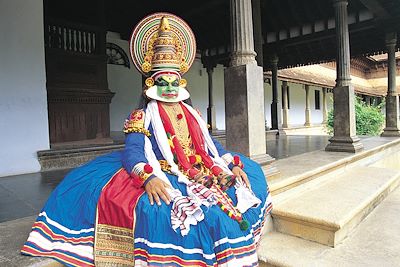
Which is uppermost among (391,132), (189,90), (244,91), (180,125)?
(189,90)

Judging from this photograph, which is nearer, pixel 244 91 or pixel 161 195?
pixel 161 195

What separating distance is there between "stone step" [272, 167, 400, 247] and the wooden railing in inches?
176

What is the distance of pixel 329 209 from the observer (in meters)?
2.52

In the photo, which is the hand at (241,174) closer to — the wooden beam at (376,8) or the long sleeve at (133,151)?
the long sleeve at (133,151)

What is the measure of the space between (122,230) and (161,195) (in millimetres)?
258

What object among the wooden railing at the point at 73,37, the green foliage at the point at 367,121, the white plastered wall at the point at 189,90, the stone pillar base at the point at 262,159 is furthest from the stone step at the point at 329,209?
the green foliage at the point at 367,121

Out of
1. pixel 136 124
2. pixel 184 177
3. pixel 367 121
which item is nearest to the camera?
pixel 184 177

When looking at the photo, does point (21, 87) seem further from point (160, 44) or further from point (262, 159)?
point (262, 159)

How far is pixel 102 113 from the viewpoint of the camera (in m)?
5.74

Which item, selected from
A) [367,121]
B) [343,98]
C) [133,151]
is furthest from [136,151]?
[367,121]

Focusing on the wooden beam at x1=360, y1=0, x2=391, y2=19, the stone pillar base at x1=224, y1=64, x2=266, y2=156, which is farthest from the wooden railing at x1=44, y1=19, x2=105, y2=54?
the wooden beam at x1=360, y1=0, x2=391, y2=19

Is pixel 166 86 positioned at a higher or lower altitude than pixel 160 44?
lower

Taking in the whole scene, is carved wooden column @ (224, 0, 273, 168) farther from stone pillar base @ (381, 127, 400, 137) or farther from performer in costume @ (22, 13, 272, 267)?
stone pillar base @ (381, 127, 400, 137)

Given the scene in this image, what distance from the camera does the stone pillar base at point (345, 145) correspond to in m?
4.90
